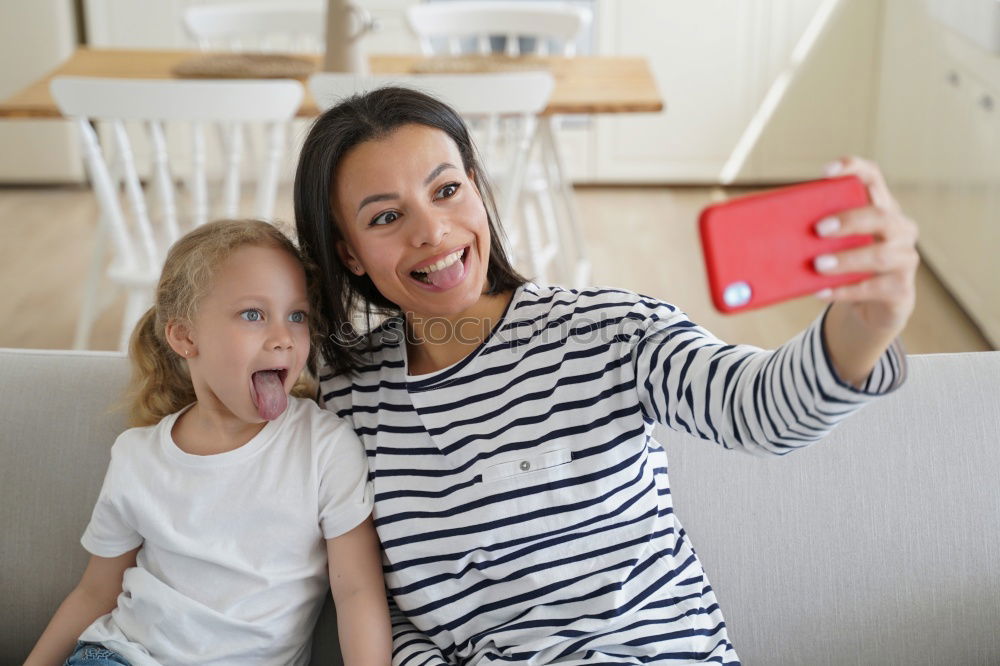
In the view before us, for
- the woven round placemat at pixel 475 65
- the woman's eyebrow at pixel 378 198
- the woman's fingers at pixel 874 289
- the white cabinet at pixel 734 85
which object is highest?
the woman's fingers at pixel 874 289

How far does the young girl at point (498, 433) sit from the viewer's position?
1111 mm

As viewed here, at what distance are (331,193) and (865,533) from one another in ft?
2.32

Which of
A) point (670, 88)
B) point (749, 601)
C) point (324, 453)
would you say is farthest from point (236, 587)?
point (670, 88)

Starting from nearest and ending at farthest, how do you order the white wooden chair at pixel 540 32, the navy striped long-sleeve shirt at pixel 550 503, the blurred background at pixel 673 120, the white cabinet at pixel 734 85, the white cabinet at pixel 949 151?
the navy striped long-sleeve shirt at pixel 550 503 → the white cabinet at pixel 949 151 → the white wooden chair at pixel 540 32 → the blurred background at pixel 673 120 → the white cabinet at pixel 734 85

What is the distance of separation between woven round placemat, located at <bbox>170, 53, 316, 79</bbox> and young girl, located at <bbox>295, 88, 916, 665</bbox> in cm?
163

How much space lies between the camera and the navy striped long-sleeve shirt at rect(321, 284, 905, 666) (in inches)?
43.7

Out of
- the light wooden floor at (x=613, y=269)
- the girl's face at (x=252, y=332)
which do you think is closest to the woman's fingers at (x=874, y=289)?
the girl's face at (x=252, y=332)

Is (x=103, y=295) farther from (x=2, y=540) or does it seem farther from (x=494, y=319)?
(x=494, y=319)

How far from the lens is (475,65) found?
2.86 meters

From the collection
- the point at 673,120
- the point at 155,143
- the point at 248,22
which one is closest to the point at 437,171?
the point at 155,143

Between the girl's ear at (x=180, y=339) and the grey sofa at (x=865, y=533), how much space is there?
26 centimetres

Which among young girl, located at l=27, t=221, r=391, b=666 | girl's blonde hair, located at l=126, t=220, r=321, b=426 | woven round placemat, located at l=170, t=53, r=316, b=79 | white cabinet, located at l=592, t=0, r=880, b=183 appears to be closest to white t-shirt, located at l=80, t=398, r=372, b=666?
young girl, located at l=27, t=221, r=391, b=666

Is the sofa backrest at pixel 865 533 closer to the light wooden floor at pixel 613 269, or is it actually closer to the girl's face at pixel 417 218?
the girl's face at pixel 417 218

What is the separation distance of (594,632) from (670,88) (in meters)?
3.73
